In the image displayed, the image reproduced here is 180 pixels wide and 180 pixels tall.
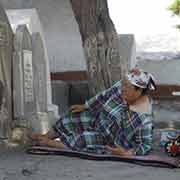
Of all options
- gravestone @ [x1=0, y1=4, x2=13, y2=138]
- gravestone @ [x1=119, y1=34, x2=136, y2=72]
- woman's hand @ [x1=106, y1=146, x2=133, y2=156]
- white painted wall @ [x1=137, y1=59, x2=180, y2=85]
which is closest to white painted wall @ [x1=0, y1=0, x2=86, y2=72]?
gravestone @ [x1=119, y1=34, x2=136, y2=72]

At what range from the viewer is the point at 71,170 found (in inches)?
163

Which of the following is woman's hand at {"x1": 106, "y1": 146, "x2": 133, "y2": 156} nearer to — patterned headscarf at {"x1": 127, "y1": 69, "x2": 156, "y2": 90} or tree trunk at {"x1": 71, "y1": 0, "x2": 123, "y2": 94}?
patterned headscarf at {"x1": 127, "y1": 69, "x2": 156, "y2": 90}

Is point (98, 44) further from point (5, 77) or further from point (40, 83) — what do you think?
point (5, 77)

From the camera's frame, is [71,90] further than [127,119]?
Yes

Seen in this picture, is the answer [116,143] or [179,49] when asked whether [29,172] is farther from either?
[179,49]

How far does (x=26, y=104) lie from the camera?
527cm

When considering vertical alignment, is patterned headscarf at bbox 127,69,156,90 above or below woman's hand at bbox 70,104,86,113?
above

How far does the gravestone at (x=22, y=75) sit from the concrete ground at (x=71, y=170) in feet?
2.42

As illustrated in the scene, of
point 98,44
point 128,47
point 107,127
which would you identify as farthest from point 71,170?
point 128,47

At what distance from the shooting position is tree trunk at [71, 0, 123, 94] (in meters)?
5.97

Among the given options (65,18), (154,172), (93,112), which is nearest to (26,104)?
(93,112)

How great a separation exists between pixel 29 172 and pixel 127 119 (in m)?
1.06

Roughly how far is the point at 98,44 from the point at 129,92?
5.18 feet

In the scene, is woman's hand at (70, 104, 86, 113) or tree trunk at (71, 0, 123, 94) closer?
woman's hand at (70, 104, 86, 113)
